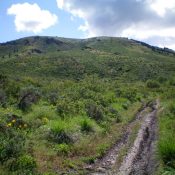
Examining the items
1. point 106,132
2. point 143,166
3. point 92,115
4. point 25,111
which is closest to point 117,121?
point 92,115

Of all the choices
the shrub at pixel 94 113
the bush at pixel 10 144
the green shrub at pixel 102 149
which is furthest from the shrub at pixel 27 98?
the bush at pixel 10 144

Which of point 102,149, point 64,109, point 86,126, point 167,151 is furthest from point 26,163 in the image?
point 64,109

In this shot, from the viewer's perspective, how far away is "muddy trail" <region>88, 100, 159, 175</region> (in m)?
13.1

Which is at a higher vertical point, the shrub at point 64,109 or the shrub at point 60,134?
the shrub at point 64,109

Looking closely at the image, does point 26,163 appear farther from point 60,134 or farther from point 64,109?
point 64,109

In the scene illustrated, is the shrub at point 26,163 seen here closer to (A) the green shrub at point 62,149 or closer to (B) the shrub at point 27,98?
(A) the green shrub at point 62,149

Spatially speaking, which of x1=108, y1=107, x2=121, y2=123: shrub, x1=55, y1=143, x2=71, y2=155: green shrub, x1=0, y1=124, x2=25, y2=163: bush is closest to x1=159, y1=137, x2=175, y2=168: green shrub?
x1=55, y1=143, x2=71, y2=155: green shrub

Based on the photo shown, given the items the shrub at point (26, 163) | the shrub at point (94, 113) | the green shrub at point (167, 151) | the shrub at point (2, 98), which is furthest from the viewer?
the shrub at point (94, 113)

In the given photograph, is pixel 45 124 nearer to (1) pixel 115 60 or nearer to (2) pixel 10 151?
(2) pixel 10 151

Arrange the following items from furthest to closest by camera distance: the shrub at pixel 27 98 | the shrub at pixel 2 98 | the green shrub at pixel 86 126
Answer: the shrub at pixel 27 98 → the shrub at pixel 2 98 → the green shrub at pixel 86 126

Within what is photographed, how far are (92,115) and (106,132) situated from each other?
3201mm

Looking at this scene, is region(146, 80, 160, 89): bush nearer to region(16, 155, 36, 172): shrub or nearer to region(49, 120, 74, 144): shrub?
region(49, 120, 74, 144): shrub

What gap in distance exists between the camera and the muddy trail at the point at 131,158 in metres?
13.1

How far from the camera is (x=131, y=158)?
15.0 meters
